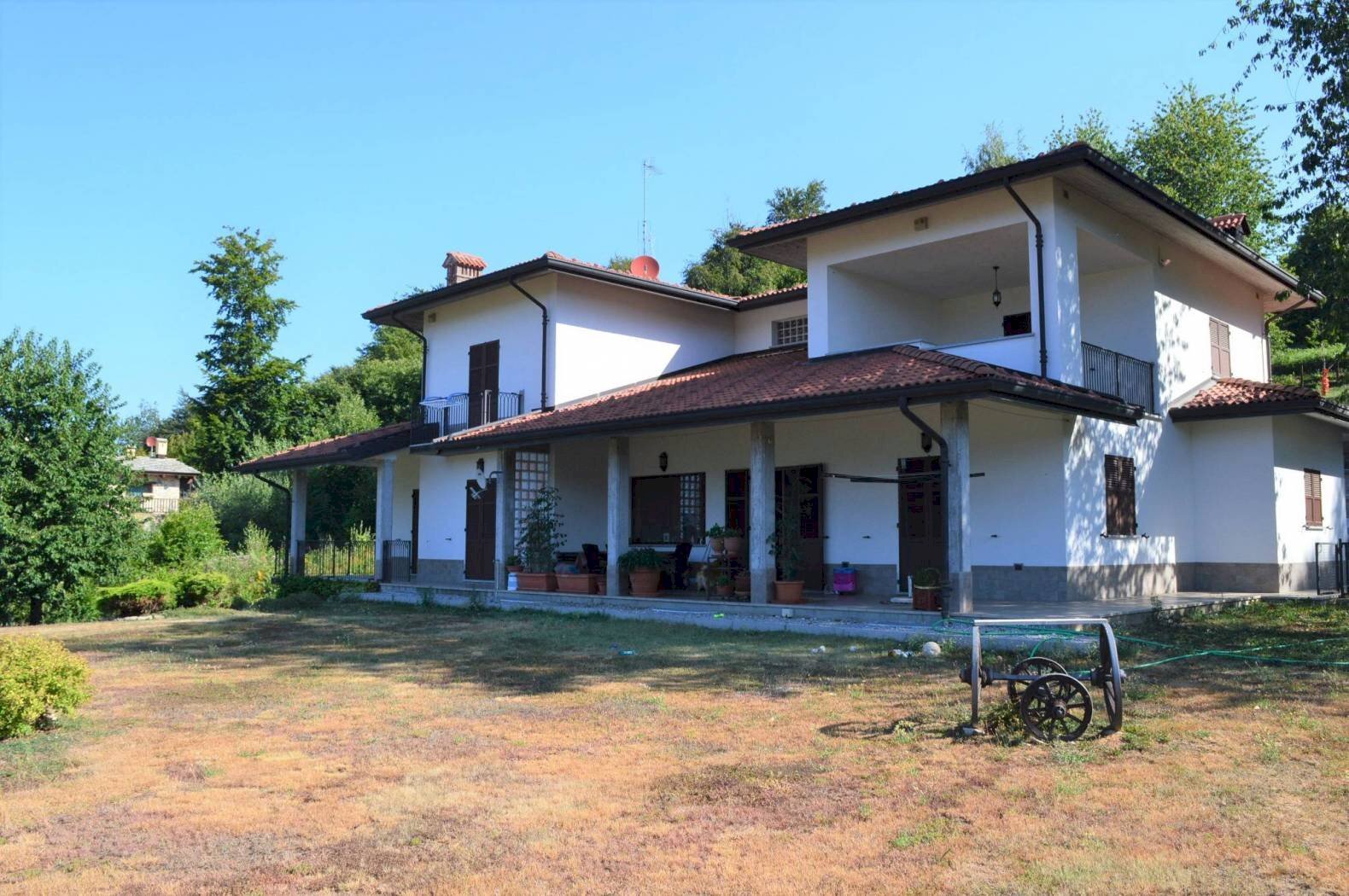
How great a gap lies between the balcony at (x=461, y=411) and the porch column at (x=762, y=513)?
6.81m

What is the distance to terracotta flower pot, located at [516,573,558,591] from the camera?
17.5 m

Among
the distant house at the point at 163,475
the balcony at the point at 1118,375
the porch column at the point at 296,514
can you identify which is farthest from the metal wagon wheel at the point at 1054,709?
the distant house at the point at 163,475

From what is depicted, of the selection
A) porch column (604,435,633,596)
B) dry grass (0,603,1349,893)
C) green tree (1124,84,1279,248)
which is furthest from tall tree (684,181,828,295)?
dry grass (0,603,1349,893)

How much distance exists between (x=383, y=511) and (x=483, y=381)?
3416 mm

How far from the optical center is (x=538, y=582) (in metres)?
17.6

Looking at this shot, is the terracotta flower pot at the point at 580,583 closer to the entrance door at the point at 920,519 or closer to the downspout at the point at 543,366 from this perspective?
the downspout at the point at 543,366

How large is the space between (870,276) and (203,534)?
54.6ft

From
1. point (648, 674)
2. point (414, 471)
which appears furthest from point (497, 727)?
point (414, 471)

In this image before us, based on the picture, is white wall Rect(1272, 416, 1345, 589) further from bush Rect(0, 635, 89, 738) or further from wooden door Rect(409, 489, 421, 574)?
bush Rect(0, 635, 89, 738)

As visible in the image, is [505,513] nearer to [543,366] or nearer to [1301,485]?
[543,366]

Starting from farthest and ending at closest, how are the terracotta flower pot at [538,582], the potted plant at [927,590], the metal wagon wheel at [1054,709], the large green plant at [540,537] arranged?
the large green plant at [540,537]
the terracotta flower pot at [538,582]
the potted plant at [927,590]
the metal wagon wheel at [1054,709]

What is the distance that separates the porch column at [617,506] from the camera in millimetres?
16359

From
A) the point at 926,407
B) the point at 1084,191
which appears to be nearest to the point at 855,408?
the point at 926,407

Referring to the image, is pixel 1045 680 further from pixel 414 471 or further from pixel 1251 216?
pixel 1251 216
